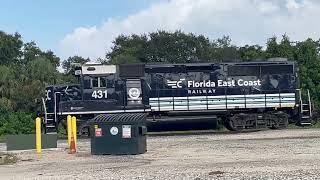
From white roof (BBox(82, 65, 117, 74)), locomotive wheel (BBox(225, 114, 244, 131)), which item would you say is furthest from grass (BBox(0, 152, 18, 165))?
locomotive wheel (BBox(225, 114, 244, 131))

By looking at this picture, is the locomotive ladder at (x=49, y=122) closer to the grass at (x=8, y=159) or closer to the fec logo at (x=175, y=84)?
the fec logo at (x=175, y=84)

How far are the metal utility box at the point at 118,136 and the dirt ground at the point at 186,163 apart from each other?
40 cm

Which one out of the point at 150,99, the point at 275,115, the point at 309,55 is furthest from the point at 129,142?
the point at 309,55

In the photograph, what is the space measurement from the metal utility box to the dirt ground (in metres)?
0.40

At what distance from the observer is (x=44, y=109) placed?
91.6 feet

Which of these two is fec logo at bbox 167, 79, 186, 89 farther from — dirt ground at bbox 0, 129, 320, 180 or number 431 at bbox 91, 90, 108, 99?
dirt ground at bbox 0, 129, 320, 180

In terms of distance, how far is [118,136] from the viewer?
1720 cm

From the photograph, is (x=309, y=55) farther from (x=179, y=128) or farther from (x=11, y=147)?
(x=11, y=147)

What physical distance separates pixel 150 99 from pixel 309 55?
16.6 metres

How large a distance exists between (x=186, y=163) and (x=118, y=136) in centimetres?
382

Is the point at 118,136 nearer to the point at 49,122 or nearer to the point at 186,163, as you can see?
the point at 186,163

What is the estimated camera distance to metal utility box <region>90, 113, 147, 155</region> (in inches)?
671

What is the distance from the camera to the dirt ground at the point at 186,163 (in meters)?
11.6

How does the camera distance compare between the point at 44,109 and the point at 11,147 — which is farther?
the point at 44,109
